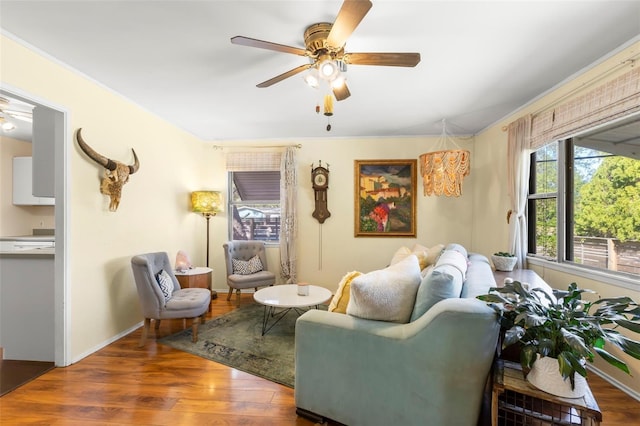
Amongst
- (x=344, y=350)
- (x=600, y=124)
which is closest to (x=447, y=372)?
(x=344, y=350)

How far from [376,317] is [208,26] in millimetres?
2093

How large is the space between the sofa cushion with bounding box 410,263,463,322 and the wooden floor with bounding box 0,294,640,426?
0.99 metres

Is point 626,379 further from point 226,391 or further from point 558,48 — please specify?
point 226,391

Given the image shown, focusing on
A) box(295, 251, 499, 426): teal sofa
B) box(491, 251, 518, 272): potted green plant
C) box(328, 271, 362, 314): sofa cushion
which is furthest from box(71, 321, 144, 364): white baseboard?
box(491, 251, 518, 272): potted green plant

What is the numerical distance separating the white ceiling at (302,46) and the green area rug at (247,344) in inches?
96.3

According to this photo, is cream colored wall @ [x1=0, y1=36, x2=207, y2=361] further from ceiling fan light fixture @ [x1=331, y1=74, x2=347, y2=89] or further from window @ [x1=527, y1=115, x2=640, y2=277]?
window @ [x1=527, y1=115, x2=640, y2=277]

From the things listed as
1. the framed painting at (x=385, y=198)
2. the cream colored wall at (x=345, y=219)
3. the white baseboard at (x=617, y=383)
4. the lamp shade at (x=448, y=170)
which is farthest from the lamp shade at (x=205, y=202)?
the white baseboard at (x=617, y=383)

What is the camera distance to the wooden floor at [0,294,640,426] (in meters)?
1.73

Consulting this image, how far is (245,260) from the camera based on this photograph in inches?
164

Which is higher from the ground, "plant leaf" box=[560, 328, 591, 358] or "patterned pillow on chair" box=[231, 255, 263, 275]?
"plant leaf" box=[560, 328, 591, 358]

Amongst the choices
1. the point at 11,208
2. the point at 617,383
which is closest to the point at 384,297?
Result: the point at 617,383

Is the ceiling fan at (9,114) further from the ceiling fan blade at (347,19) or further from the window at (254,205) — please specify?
the ceiling fan blade at (347,19)

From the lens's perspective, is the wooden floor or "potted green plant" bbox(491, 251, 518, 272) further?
"potted green plant" bbox(491, 251, 518, 272)

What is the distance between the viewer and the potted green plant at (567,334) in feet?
3.47
